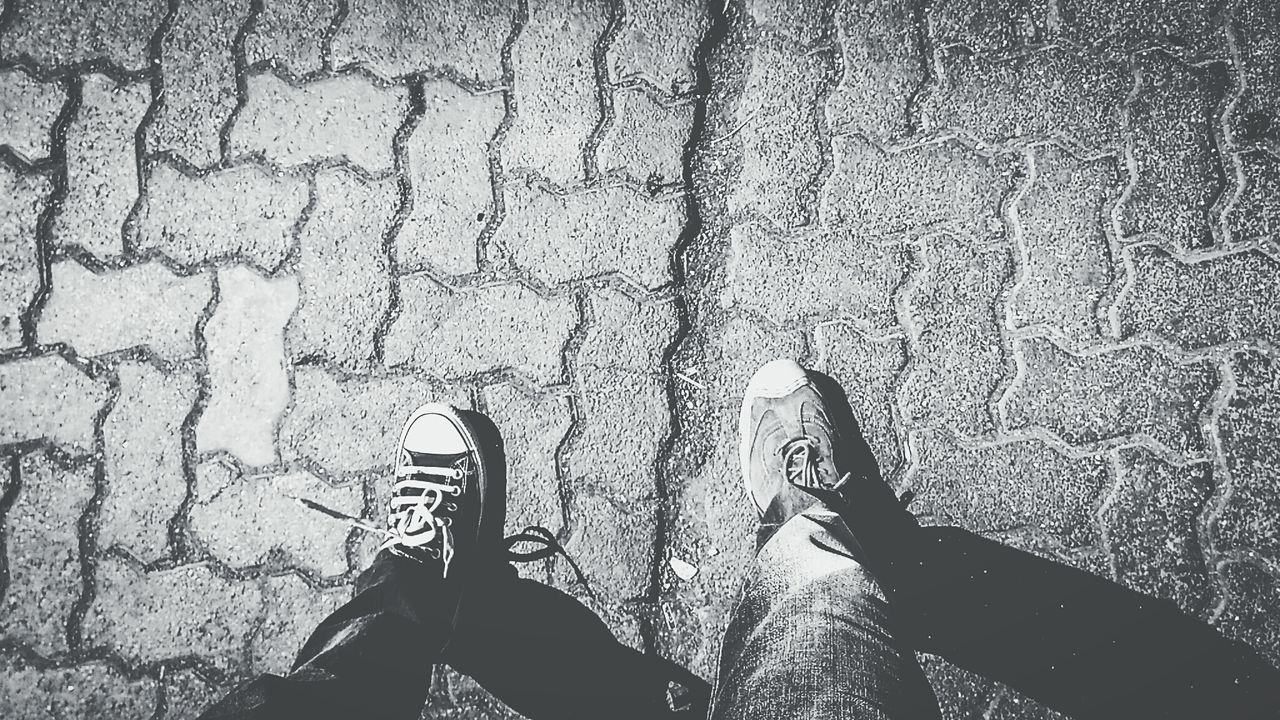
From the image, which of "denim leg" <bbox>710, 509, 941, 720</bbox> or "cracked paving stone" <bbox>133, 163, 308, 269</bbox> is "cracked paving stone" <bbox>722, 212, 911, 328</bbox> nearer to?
"denim leg" <bbox>710, 509, 941, 720</bbox>

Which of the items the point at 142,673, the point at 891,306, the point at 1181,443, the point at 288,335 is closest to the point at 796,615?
the point at 891,306

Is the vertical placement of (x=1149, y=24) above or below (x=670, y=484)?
above

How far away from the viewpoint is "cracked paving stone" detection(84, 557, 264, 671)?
1.94 metres

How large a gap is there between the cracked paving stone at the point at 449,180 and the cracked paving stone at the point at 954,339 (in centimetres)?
129

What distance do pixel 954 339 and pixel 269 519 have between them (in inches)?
79.0

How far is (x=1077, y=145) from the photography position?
208cm

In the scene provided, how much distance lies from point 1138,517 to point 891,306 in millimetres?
876

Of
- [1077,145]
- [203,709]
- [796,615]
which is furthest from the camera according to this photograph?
[1077,145]

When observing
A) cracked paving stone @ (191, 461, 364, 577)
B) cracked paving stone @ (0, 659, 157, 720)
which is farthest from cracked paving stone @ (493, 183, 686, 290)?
cracked paving stone @ (0, 659, 157, 720)

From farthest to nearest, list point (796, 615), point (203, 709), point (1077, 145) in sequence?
point (1077, 145) < point (203, 709) < point (796, 615)

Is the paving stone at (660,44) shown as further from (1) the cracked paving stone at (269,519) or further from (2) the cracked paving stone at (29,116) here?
(2) the cracked paving stone at (29,116)

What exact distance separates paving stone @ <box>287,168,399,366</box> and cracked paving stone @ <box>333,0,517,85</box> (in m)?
0.37

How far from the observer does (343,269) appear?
2062mm

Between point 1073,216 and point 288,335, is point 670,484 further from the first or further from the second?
point 1073,216
